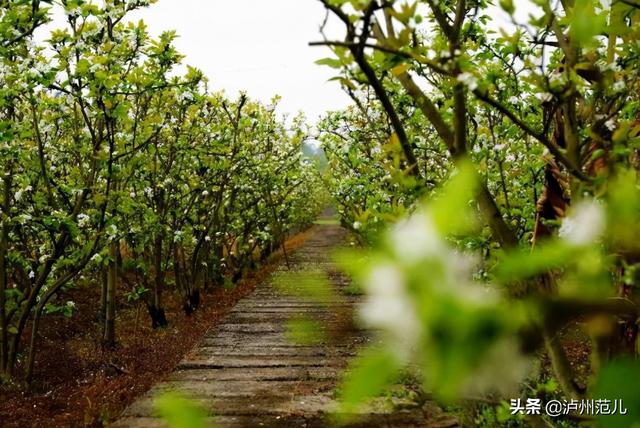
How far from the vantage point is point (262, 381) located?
18.3 ft

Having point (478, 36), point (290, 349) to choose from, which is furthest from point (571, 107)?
point (290, 349)

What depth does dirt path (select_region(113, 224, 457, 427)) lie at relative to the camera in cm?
454

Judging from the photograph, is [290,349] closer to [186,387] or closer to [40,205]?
[186,387]

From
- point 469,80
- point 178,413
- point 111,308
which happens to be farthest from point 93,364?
point 178,413

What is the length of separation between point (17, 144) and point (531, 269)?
19.2 ft

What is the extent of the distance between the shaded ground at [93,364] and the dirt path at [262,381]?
0.38 m

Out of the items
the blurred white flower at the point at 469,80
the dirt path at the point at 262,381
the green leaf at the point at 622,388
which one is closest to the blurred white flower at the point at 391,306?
the green leaf at the point at 622,388

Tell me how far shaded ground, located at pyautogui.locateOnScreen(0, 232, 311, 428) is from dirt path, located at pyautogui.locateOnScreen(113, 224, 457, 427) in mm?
380

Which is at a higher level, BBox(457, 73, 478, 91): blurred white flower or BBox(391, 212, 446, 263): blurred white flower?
BBox(457, 73, 478, 91): blurred white flower

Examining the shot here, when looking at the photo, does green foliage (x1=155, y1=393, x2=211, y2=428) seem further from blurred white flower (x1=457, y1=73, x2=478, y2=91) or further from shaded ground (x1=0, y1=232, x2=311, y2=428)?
shaded ground (x1=0, y1=232, x2=311, y2=428)

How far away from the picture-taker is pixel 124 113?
5.28 metres

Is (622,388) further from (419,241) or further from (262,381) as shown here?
(262,381)

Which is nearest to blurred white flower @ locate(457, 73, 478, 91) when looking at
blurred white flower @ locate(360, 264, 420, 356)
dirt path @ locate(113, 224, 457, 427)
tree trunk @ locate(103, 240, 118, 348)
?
blurred white flower @ locate(360, 264, 420, 356)

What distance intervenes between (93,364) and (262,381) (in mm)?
2590
